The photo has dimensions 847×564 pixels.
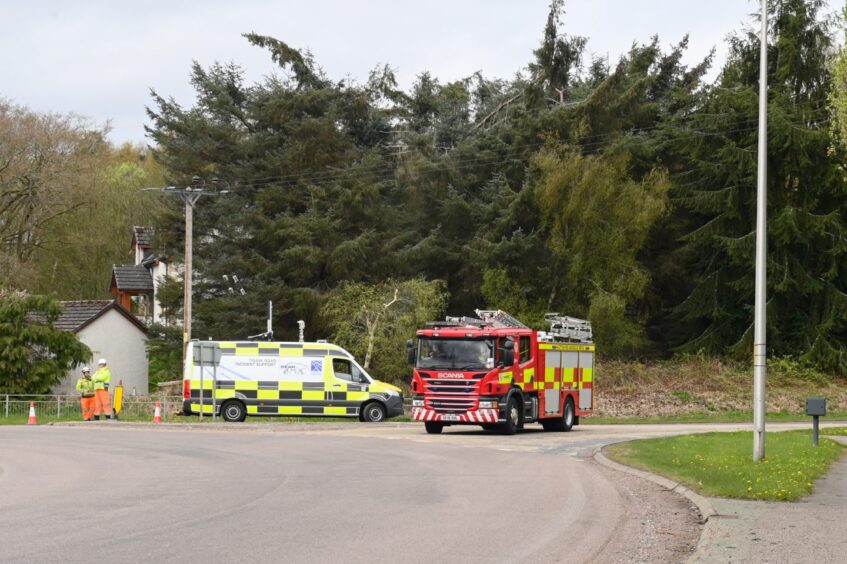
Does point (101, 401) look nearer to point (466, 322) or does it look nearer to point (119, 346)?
point (466, 322)

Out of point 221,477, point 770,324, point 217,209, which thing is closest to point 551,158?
point 770,324

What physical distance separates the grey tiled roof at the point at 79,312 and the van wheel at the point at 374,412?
2487 centimetres

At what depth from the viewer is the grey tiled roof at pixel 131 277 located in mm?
72188

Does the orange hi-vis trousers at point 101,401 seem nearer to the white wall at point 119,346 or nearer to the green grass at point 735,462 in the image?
the green grass at point 735,462

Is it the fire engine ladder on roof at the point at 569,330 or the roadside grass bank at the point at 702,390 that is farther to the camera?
the roadside grass bank at the point at 702,390

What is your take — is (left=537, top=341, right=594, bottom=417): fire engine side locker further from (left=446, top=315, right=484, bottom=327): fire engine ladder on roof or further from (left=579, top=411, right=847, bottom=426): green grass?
(left=579, top=411, right=847, bottom=426): green grass

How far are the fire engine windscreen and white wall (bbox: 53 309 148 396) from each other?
103 ft

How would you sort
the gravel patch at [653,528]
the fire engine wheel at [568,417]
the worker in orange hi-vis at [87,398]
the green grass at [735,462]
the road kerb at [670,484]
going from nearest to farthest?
the gravel patch at [653,528] < the road kerb at [670,484] < the green grass at [735,462] < the fire engine wheel at [568,417] < the worker in orange hi-vis at [87,398]

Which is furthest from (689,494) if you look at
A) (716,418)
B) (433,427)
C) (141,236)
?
(141,236)

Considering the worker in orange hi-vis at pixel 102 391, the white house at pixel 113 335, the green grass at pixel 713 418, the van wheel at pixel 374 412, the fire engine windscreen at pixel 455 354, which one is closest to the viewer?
the fire engine windscreen at pixel 455 354

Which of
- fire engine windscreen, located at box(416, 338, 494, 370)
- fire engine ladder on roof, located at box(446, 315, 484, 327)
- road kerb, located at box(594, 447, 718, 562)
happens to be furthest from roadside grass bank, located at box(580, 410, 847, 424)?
road kerb, located at box(594, 447, 718, 562)

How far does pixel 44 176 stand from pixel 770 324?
116 ft

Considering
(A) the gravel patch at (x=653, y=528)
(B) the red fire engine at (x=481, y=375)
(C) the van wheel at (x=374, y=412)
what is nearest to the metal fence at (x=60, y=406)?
(C) the van wheel at (x=374, y=412)

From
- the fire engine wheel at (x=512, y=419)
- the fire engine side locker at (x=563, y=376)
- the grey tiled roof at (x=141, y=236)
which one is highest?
the grey tiled roof at (x=141, y=236)
